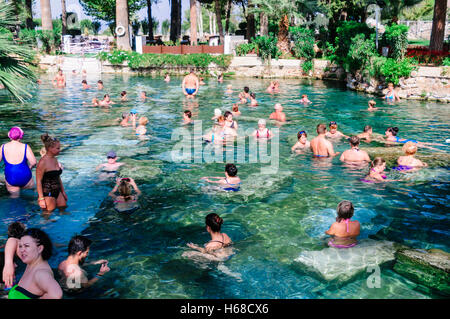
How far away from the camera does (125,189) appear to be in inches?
322

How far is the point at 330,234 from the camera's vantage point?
23.0 feet

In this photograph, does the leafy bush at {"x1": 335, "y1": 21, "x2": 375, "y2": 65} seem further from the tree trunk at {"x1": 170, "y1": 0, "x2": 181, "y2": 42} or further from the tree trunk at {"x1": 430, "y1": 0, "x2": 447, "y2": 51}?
the tree trunk at {"x1": 170, "y1": 0, "x2": 181, "y2": 42}

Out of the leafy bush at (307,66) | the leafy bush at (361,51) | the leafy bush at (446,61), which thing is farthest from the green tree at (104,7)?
the leafy bush at (446,61)

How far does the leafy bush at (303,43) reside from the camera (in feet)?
97.8

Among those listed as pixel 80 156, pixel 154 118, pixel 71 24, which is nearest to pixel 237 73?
pixel 154 118

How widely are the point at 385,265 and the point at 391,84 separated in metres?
17.0

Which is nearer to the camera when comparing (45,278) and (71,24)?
(45,278)

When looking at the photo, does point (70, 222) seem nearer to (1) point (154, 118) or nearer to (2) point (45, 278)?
(2) point (45, 278)

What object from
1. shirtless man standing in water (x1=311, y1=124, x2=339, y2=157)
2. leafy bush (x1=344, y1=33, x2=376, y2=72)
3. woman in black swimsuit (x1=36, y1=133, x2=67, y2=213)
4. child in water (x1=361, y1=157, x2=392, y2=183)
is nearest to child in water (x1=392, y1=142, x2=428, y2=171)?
child in water (x1=361, y1=157, x2=392, y2=183)

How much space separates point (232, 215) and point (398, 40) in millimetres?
17373

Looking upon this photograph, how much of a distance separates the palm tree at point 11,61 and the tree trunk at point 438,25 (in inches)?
813

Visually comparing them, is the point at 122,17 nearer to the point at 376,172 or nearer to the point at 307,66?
the point at 307,66

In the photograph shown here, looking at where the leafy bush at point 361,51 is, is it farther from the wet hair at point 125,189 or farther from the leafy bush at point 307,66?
the wet hair at point 125,189

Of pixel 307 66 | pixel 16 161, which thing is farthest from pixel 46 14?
pixel 16 161
